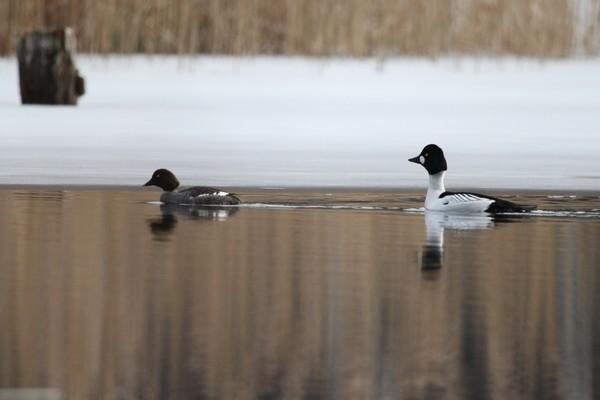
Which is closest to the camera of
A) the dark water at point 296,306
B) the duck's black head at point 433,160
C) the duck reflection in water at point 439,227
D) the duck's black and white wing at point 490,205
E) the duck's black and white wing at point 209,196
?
the dark water at point 296,306

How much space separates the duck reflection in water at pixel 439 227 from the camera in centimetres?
772

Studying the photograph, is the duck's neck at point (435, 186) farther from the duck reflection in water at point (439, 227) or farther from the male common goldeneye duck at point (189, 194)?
the male common goldeneye duck at point (189, 194)

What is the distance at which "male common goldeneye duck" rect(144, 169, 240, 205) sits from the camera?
10.3 metres

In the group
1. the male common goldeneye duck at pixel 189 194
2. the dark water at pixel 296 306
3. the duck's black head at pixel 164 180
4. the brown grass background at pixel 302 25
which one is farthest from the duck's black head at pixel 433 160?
the brown grass background at pixel 302 25

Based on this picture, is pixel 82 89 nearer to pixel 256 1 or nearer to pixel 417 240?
pixel 256 1

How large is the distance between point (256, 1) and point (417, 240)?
10221mm

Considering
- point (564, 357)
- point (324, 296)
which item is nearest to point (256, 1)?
point (324, 296)

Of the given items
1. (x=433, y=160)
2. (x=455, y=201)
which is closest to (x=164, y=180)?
(x=433, y=160)

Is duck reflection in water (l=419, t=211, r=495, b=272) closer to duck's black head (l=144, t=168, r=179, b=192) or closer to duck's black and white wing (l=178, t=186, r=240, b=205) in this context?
duck's black and white wing (l=178, t=186, r=240, b=205)

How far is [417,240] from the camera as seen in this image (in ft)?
28.3

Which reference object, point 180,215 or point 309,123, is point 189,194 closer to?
point 180,215

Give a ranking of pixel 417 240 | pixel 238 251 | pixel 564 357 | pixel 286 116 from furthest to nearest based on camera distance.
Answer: pixel 286 116, pixel 417 240, pixel 238 251, pixel 564 357

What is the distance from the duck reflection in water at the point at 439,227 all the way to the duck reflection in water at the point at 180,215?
1.15 meters

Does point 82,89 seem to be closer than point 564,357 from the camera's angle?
No
